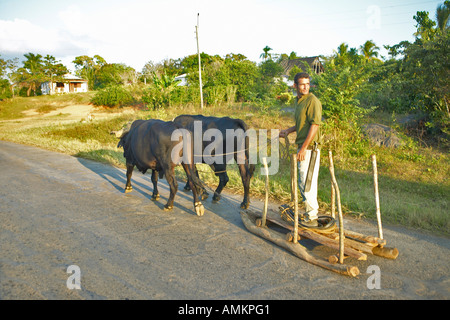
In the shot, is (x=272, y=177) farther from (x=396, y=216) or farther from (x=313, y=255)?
(x=313, y=255)

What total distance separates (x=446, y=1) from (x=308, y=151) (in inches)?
819

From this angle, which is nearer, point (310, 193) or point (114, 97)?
point (310, 193)

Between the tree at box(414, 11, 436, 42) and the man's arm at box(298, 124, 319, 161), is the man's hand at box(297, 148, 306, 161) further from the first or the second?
the tree at box(414, 11, 436, 42)

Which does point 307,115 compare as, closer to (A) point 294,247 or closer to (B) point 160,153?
(A) point 294,247

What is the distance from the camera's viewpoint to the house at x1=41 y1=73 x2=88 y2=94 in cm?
5669

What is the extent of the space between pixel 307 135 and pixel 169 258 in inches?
90.4

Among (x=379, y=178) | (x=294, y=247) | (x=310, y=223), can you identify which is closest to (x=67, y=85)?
(x=379, y=178)

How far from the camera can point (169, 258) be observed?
3.95 m

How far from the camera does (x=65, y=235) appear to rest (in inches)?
182

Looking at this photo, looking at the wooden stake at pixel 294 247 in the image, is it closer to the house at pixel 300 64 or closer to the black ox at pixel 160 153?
the black ox at pixel 160 153

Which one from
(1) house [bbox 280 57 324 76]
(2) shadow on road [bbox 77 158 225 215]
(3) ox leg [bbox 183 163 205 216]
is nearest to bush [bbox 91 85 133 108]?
(1) house [bbox 280 57 324 76]

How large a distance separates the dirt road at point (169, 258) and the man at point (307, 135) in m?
0.70

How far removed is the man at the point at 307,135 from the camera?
4.10 metres

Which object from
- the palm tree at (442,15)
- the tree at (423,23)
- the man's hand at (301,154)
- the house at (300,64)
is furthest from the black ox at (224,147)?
the house at (300,64)
